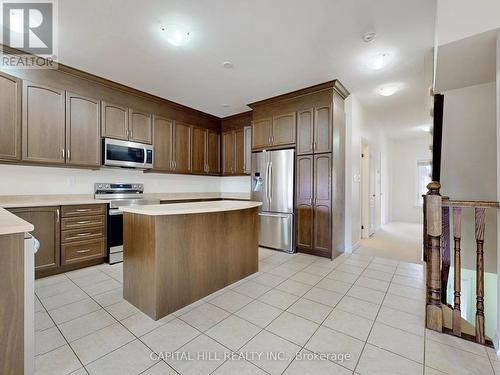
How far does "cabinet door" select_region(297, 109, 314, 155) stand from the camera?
3823 mm

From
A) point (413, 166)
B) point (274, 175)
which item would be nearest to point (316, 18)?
point (274, 175)

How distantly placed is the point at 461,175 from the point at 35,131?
5.45m

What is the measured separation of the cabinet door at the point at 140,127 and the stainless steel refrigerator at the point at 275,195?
195 cm

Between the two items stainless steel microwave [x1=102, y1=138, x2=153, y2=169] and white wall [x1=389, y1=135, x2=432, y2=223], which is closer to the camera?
stainless steel microwave [x1=102, y1=138, x2=153, y2=169]

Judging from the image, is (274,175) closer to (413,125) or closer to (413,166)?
(413,125)

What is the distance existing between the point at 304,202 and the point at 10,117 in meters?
4.03

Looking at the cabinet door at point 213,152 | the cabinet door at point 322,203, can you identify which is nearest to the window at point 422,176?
the cabinet door at point 322,203

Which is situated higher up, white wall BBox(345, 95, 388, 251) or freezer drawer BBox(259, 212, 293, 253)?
white wall BBox(345, 95, 388, 251)

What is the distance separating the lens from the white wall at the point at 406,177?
775 centimetres

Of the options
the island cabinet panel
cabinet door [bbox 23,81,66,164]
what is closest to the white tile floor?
the island cabinet panel

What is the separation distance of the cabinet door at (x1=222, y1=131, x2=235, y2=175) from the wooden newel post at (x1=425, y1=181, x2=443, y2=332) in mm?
3821

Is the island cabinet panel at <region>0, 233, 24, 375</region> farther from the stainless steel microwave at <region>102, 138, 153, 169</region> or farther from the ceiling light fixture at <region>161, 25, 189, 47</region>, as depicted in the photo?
the stainless steel microwave at <region>102, 138, 153, 169</region>

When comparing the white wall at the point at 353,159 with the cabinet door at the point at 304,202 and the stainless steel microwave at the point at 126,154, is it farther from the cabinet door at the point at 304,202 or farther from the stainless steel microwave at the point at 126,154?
the stainless steel microwave at the point at 126,154

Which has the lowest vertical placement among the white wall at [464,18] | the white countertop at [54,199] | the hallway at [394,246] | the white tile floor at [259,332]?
the hallway at [394,246]
